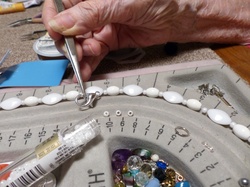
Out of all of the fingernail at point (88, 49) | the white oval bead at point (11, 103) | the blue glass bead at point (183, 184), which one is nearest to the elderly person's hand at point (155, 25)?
the fingernail at point (88, 49)

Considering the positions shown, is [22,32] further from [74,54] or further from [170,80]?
[170,80]

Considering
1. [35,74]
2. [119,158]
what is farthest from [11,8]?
[119,158]

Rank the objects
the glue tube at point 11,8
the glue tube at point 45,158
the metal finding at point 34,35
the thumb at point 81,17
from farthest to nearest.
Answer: the glue tube at point 11,8, the metal finding at point 34,35, the thumb at point 81,17, the glue tube at point 45,158

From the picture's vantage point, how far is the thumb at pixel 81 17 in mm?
411

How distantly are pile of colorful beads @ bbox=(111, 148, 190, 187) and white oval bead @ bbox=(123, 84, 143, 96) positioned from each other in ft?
0.25

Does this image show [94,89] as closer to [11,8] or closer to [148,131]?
[148,131]

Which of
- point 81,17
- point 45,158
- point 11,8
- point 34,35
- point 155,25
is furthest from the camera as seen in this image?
point 11,8

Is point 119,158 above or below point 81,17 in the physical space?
below

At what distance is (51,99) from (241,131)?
243 millimetres

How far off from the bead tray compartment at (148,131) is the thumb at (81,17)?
0.28 ft

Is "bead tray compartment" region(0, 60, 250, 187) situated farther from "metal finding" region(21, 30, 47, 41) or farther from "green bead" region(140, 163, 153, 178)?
"metal finding" region(21, 30, 47, 41)

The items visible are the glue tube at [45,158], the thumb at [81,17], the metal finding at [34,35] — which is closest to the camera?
the glue tube at [45,158]

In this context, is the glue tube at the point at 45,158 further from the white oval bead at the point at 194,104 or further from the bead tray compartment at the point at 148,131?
the white oval bead at the point at 194,104

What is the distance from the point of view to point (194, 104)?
362 millimetres
